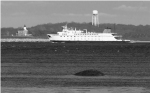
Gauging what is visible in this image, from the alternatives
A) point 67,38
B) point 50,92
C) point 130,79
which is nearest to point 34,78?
point 130,79

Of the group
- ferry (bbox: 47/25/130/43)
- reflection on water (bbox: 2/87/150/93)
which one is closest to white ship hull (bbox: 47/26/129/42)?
ferry (bbox: 47/25/130/43)

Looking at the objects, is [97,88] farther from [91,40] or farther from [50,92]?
[91,40]

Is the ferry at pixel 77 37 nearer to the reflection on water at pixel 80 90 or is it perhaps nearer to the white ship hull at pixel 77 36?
the white ship hull at pixel 77 36

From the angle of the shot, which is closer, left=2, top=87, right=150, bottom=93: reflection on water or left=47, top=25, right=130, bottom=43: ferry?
left=2, top=87, right=150, bottom=93: reflection on water

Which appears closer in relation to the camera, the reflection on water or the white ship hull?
the reflection on water

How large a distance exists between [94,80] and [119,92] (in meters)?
6.66

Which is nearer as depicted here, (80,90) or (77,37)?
(80,90)

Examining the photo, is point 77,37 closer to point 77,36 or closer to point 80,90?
point 77,36

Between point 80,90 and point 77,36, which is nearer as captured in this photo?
point 80,90

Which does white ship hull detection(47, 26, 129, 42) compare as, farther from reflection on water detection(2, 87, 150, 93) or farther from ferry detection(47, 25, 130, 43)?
reflection on water detection(2, 87, 150, 93)

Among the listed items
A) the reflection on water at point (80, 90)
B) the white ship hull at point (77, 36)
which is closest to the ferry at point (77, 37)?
the white ship hull at point (77, 36)

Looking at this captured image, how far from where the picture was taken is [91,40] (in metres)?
193

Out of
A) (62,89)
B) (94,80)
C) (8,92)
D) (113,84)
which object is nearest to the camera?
(8,92)

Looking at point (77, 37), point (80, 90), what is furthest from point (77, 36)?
point (80, 90)
